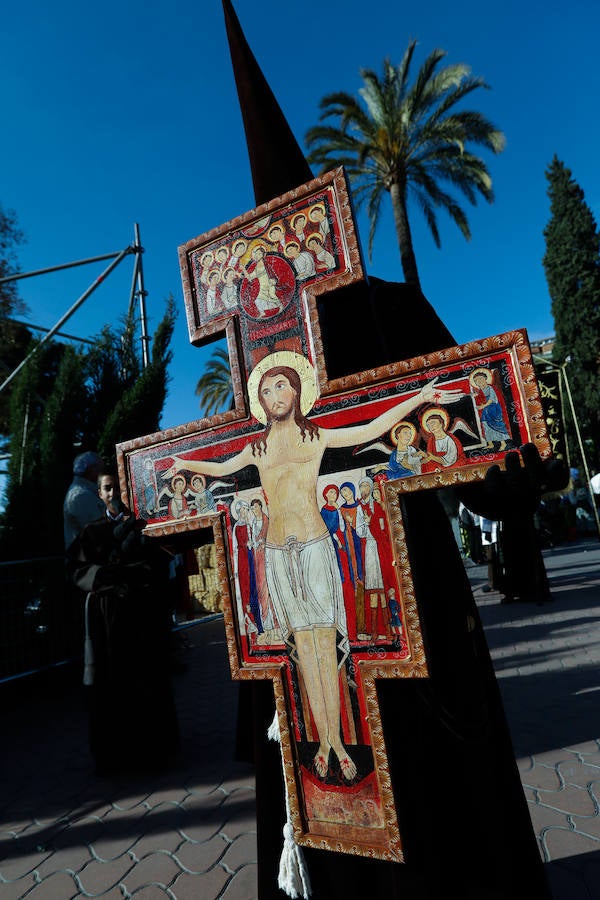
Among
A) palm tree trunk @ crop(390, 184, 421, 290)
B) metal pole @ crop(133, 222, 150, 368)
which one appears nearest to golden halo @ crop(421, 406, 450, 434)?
metal pole @ crop(133, 222, 150, 368)

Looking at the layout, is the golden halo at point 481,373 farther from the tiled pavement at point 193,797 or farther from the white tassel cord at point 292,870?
the tiled pavement at point 193,797

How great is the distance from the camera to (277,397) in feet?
5.53

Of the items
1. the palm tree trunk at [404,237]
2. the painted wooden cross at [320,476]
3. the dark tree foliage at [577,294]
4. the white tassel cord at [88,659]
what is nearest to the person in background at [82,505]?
the white tassel cord at [88,659]

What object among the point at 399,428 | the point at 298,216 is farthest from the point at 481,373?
the point at 298,216

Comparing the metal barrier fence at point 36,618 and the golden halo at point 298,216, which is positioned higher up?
the golden halo at point 298,216

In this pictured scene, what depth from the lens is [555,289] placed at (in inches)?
1045

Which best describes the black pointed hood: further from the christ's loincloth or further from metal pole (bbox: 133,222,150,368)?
metal pole (bbox: 133,222,150,368)

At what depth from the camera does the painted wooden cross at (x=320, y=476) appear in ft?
4.72

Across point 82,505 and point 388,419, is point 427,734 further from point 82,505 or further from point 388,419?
point 82,505

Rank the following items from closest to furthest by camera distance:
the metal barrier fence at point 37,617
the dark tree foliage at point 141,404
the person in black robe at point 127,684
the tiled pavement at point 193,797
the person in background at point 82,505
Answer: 1. the tiled pavement at point 193,797
2. the person in black robe at point 127,684
3. the person in background at point 82,505
4. the metal barrier fence at point 37,617
5. the dark tree foliage at point 141,404

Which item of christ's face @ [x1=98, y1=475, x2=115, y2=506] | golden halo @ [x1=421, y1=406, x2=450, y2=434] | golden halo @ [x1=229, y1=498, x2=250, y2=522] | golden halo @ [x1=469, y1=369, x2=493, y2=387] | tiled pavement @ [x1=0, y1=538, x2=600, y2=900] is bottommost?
tiled pavement @ [x1=0, y1=538, x2=600, y2=900]

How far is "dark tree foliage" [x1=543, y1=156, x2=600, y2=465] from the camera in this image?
83.6 ft

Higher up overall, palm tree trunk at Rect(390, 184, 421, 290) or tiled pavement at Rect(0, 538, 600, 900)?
palm tree trunk at Rect(390, 184, 421, 290)

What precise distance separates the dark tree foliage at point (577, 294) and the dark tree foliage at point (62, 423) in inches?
908
